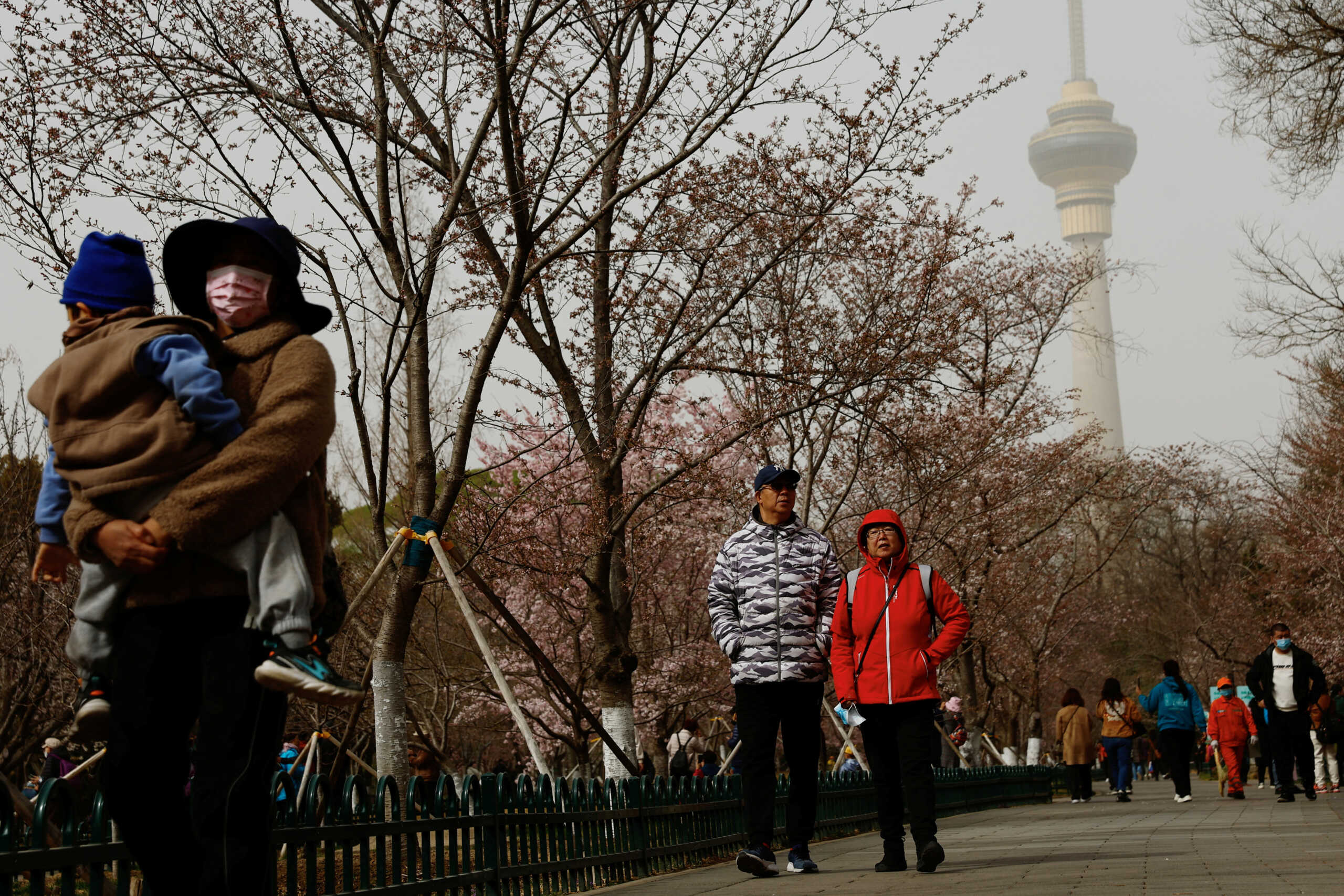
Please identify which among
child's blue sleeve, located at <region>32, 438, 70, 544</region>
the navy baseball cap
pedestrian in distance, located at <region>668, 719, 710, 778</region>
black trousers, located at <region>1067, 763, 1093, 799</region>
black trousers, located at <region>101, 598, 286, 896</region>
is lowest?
black trousers, located at <region>1067, 763, 1093, 799</region>

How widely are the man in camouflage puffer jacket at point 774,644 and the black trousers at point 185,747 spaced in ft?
13.5

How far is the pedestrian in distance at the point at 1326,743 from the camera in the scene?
774 inches

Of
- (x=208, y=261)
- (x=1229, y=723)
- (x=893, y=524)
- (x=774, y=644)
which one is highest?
(x=208, y=261)

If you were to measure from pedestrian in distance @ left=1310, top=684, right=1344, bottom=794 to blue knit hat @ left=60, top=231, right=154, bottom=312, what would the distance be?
17627mm

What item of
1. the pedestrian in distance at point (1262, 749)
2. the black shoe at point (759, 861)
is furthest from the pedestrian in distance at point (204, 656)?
the pedestrian in distance at point (1262, 749)

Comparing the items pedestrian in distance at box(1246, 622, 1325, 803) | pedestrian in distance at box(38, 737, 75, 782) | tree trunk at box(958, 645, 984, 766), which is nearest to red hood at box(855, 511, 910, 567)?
pedestrian in distance at box(38, 737, 75, 782)

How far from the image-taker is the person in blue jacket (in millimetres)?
16875

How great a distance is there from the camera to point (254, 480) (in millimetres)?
3258

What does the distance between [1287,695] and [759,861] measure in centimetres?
1099

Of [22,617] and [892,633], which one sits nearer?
[892,633]

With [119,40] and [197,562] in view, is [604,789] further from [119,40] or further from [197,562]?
[119,40]

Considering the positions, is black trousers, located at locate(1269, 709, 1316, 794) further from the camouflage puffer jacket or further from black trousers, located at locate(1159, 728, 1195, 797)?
the camouflage puffer jacket

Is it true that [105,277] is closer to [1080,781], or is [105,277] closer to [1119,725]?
[1119,725]

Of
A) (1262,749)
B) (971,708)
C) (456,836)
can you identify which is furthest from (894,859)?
(971,708)
